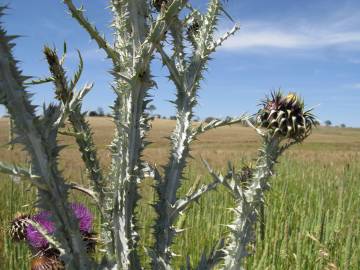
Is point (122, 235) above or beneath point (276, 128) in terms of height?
beneath

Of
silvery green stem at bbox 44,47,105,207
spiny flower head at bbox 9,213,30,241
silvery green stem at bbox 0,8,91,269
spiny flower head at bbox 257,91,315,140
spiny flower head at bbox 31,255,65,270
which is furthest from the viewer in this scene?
spiny flower head at bbox 9,213,30,241

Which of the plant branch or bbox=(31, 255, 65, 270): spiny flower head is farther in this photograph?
bbox=(31, 255, 65, 270): spiny flower head

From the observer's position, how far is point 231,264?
53.2 inches

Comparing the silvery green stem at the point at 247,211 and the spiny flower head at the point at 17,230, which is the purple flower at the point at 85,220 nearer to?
the spiny flower head at the point at 17,230

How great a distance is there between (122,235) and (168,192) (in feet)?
0.74

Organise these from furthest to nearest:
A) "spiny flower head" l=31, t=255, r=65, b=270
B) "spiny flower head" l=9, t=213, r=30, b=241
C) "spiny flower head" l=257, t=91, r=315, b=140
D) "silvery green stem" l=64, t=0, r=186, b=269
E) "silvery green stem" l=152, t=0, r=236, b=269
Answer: "spiny flower head" l=9, t=213, r=30, b=241 → "spiny flower head" l=31, t=255, r=65, b=270 → "spiny flower head" l=257, t=91, r=315, b=140 → "silvery green stem" l=152, t=0, r=236, b=269 → "silvery green stem" l=64, t=0, r=186, b=269

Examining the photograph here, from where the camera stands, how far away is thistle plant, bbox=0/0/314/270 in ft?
3.27

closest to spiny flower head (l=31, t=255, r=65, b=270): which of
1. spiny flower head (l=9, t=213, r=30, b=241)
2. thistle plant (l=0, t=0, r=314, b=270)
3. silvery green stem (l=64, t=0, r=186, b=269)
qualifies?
spiny flower head (l=9, t=213, r=30, b=241)

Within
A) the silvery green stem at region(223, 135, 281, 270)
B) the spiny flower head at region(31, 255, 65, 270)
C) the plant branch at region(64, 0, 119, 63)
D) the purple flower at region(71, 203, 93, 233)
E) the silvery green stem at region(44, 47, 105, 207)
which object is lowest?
the spiny flower head at region(31, 255, 65, 270)

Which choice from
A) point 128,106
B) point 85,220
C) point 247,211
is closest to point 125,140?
point 128,106

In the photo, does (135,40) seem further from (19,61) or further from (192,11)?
(192,11)

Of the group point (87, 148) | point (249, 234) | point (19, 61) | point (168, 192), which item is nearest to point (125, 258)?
point (168, 192)

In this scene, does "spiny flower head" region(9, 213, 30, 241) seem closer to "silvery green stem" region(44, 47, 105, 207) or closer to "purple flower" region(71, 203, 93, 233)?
"purple flower" region(71, 203, 93, 233)

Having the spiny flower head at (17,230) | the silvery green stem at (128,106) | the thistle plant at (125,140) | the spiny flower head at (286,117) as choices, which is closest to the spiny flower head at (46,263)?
the spiny flower head at (17,230)
